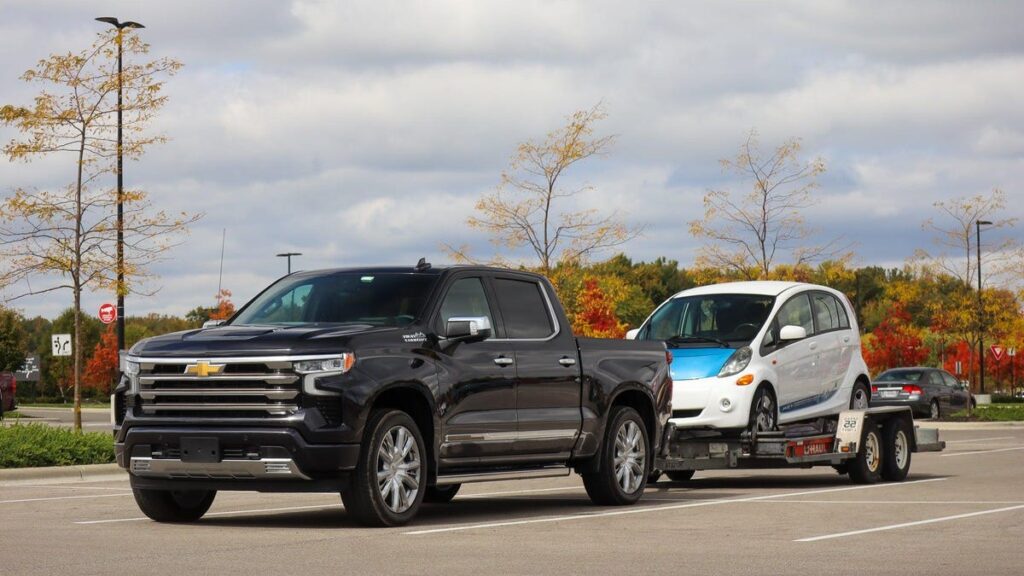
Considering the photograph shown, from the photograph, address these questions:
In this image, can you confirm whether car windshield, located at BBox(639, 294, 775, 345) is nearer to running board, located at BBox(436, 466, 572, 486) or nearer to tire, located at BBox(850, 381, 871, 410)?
tire, located at BBox(850, 381, 871, 410)

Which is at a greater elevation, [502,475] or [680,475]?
[502,475]

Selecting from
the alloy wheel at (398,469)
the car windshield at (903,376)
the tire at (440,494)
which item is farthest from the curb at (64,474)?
the car windshield at (903,376)

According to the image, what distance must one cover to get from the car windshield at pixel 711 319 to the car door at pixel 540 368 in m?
3.89

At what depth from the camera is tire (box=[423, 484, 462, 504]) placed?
50.7ft

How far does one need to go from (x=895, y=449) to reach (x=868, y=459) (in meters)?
0.55

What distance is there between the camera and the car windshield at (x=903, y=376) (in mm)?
46750

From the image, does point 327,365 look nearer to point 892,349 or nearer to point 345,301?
point 345,301

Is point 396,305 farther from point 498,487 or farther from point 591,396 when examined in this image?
point 498,487

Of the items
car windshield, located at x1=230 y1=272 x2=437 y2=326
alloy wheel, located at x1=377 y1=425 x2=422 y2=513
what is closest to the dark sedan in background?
car windshield, located at x1=230 y1=272 x2=437 y2=326

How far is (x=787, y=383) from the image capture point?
1803 centimetres

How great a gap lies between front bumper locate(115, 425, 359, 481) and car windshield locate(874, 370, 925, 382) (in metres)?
36.7

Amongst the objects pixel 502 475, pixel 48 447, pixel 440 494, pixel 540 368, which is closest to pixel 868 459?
pixel 440 494

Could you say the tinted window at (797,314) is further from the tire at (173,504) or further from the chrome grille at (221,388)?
the chrome grille at (221,388)

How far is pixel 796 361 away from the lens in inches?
713
